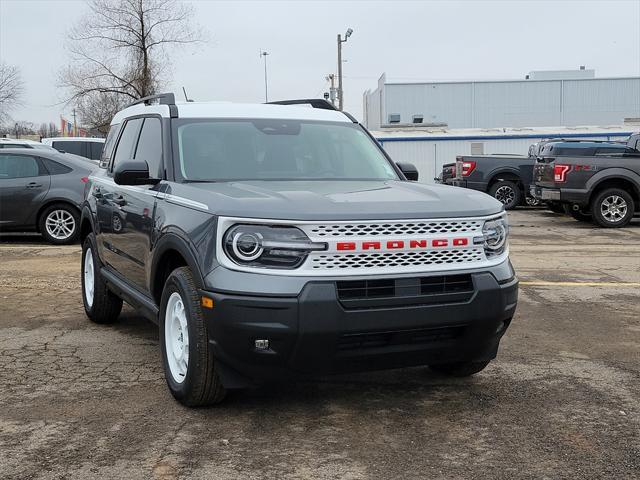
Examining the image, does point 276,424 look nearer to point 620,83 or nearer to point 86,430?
point 86,430

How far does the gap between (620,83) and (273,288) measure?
2163 inches

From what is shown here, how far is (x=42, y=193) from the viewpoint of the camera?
11852mm

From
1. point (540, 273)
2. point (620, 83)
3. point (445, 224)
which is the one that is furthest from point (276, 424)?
point (620, 83)

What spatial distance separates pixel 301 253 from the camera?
371 centimetres

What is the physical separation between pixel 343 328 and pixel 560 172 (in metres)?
12.3

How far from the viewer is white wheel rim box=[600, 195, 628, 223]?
588 inches

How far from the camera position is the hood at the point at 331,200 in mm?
3758

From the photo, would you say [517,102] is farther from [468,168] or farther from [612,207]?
[612,207]

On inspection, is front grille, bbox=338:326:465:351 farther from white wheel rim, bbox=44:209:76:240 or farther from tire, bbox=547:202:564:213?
tire, bbox=547:202:564:213

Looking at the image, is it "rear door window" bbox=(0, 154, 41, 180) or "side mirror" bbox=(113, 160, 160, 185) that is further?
"rear door window" bbox=(0, 154, 41, 180)

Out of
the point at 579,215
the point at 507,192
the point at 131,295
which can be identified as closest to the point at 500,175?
the point at 507,192

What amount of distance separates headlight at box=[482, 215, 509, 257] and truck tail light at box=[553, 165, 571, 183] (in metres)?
11.3

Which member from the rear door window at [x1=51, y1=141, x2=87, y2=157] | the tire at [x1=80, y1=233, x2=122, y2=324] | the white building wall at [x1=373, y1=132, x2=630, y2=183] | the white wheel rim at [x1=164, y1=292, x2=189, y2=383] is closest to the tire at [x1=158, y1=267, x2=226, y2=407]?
the white wheel rim at [x1=164, y1=292, x2=189, y2=383]

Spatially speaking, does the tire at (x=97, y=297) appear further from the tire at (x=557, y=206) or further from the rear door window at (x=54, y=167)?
the tire at (x=557, y=206)
